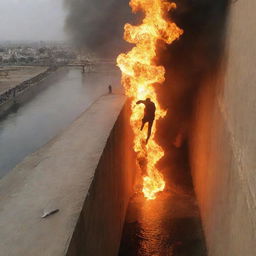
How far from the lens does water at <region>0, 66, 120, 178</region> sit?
15.6 meters

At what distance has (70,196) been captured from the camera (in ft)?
15.2

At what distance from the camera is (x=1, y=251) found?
11.5ft

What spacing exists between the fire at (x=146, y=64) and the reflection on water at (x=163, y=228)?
0.74 m

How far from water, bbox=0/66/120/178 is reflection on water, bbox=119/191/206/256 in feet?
16.2

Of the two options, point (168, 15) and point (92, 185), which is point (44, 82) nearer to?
point (168, 15)

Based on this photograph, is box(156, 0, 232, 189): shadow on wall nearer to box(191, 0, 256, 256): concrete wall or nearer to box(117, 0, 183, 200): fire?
box(117, 0, 183, 200): fire

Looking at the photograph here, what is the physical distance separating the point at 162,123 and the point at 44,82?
85.5 ft

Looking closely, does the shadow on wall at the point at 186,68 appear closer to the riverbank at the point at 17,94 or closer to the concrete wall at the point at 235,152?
the concrete wall at the point at 235,152

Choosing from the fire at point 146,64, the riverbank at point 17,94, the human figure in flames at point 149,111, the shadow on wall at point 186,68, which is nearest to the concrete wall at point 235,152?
the shadow on wall at point 186,68

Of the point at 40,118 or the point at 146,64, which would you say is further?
the point at 40,118

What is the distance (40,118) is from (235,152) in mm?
19402

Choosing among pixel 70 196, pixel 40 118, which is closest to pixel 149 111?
pixel 70 196

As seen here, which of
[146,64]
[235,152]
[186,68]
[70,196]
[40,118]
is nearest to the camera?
[70,196]

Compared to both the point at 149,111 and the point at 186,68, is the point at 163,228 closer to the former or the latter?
the point at 149,111
